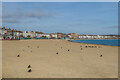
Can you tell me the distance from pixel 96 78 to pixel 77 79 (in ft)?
4.01

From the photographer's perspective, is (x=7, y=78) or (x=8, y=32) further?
(x=8, y=32)

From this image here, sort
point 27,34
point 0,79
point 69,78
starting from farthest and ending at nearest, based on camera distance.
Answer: point 27,34
point 69,78
point 0,79

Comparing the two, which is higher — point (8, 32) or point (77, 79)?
point (8, 32)

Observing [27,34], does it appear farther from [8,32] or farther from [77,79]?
[77,79]

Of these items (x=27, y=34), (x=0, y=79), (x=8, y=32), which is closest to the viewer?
(x=0, y=79)

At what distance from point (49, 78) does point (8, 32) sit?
14597cm

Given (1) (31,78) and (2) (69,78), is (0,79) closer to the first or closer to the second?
(1) (31,78)

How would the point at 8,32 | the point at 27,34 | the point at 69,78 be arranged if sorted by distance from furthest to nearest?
the point at 27,34 < the point at 8,32 < the point at 69,78

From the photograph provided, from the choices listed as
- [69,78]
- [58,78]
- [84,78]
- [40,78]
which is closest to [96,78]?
[84,78]

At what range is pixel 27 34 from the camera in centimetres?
19375

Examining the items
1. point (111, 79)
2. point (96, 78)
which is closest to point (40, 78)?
point (96, 78)

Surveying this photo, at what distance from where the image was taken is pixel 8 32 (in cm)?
13950

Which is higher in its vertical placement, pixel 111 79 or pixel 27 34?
pixel 27 34

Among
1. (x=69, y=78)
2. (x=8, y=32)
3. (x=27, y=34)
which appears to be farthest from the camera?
(x=27, y=34)
